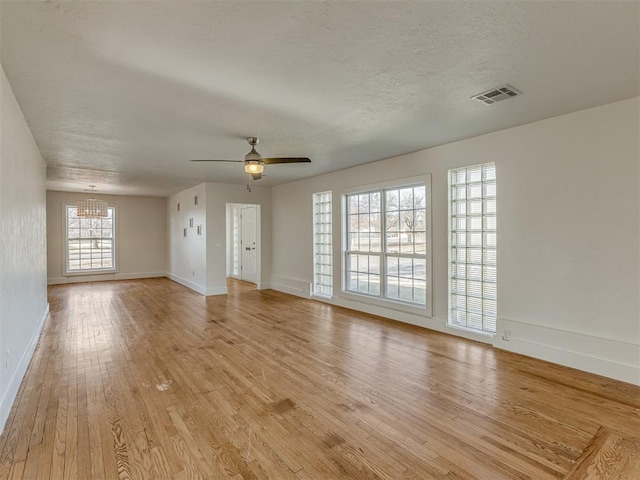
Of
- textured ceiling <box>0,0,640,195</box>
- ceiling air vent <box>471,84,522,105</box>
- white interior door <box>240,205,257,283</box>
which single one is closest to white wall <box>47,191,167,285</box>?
white interior door <box>240,205,257,283</box>

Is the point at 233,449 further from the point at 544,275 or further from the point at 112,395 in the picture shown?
the point at 544,275

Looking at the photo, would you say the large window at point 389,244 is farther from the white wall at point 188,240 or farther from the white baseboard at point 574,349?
the white wall at point 188,240

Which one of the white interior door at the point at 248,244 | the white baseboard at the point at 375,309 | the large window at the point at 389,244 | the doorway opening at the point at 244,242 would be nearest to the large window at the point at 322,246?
the white baseboard at the point at 375,309

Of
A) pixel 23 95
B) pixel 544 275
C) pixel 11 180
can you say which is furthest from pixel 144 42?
pixel 544 275

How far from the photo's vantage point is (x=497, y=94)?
9.55 ft

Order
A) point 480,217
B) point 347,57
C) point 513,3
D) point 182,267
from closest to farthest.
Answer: point 513,3, point 347,57, point 480,217, point 182,267

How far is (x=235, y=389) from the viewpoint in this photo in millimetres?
2941

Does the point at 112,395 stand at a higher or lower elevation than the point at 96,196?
Answer: lower

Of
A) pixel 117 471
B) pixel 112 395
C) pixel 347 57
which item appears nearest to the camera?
pixel 117 471

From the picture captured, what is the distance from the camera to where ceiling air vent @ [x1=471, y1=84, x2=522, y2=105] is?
2809mm

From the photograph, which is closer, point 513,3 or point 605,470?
point 513,3

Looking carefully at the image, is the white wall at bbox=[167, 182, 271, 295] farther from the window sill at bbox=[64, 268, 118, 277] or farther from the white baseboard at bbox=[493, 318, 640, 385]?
the white baseboard at bbox=[493, 318, 640, 385]

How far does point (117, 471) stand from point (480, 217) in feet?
14.2

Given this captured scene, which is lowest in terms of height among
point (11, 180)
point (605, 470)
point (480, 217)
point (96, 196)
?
point (605, 470)
